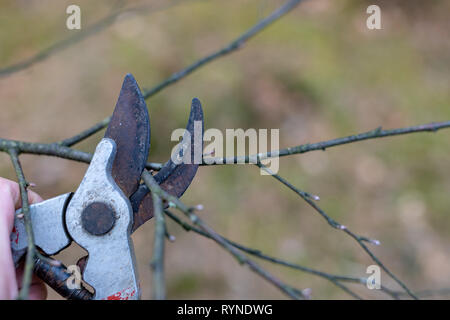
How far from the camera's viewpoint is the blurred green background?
3.31 metres

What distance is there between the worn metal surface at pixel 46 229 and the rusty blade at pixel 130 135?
0.18 m

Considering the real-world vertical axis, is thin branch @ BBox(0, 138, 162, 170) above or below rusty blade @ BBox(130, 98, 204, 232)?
above

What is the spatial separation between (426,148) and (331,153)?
3.17 ft

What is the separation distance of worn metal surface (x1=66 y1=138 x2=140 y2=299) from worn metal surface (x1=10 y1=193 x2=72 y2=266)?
34 mm

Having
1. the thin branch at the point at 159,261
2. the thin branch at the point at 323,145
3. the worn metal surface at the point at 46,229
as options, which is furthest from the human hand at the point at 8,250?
the thin branch at the point at 323,145

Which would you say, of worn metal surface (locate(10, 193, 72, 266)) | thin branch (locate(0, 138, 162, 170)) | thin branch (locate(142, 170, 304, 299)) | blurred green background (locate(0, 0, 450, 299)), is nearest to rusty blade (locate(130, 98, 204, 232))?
thin branch (locate(0, 138, 162, 170))

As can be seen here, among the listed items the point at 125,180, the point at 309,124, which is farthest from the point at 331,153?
the point at 125,180

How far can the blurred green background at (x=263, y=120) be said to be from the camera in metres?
3.31

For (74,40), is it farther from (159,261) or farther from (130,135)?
(159,261)

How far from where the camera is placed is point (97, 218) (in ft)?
4.22

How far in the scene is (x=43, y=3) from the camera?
4590 mm

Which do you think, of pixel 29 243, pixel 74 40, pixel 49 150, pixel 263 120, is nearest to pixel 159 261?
pixel 29 243

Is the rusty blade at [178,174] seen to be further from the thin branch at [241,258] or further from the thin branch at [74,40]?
the thin branch at [74,40]

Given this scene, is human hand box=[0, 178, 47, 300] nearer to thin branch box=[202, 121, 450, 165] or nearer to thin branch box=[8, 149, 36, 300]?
thin branch box=[8, 149, 36, 300]
